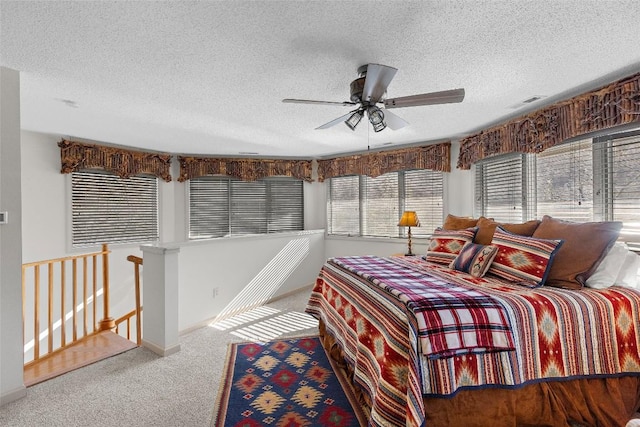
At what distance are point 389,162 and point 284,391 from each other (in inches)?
142

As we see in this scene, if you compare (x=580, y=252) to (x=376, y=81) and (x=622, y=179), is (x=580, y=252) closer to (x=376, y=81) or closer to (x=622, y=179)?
(x=622, y=179)

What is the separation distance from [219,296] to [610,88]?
4370 millimetres

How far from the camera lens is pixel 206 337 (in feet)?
11.0

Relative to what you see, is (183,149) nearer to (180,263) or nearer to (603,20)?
(180,263)

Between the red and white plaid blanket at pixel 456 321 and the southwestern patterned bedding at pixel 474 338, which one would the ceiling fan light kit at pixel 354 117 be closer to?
the southwestern patterned bedding at pixel 474 338

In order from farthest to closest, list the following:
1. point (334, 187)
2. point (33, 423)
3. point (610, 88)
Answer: point (334, 187)
point (610, 88)
point (33, 423)

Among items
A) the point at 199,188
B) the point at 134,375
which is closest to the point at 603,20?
the point at 134,375

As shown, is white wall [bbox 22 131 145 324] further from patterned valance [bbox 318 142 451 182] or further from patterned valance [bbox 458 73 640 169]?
patterned valance [bbox 458 73 640 169]

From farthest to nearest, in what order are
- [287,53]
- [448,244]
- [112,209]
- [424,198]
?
1. [424,198]
2. [112,209]
3. [448,244]
4. [287,53]

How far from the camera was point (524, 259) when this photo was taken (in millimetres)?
2342

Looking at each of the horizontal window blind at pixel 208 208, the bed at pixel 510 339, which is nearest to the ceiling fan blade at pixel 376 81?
the bed at pixel 510 339

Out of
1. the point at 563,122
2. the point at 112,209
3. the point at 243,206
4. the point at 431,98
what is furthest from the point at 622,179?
the point at 112,209

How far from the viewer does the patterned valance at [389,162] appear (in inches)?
175

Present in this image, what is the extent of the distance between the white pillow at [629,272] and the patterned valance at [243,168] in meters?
4.27
